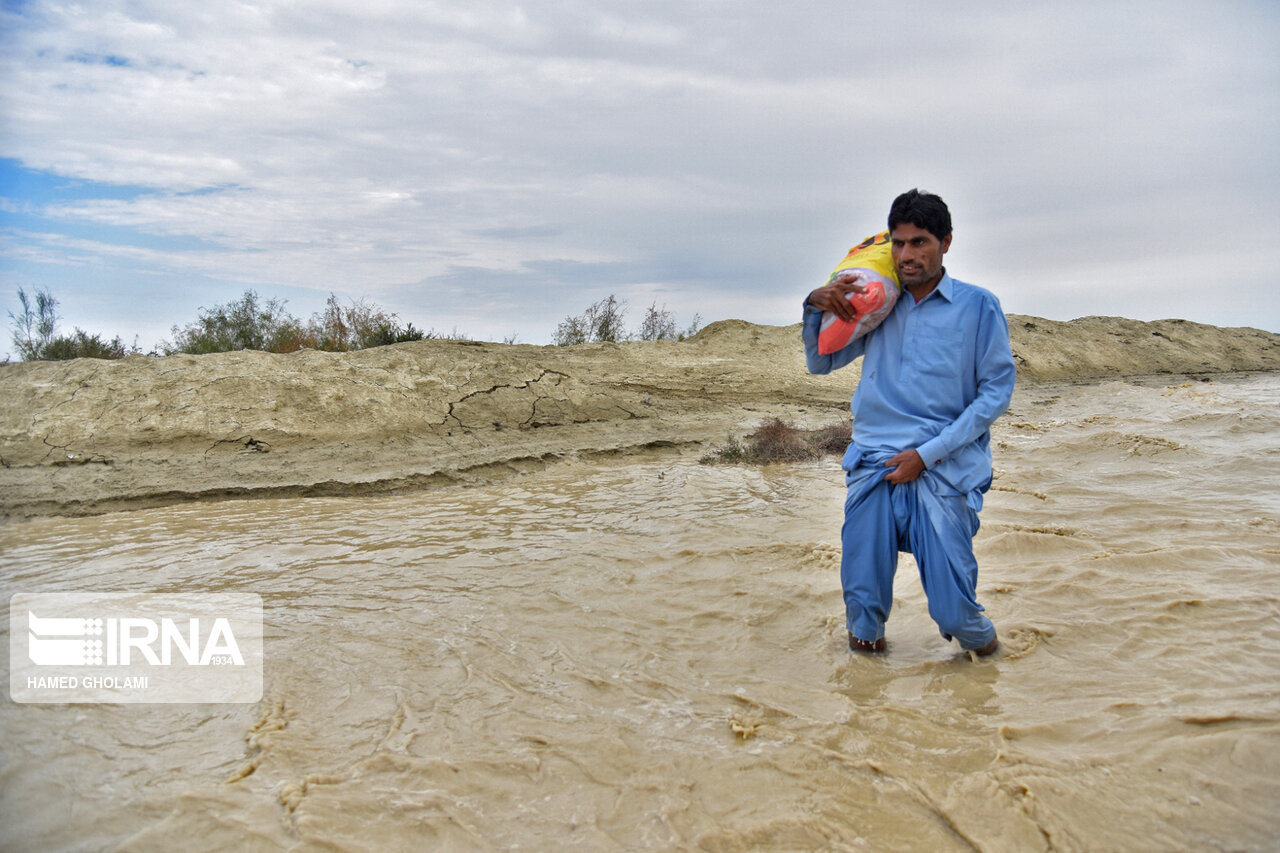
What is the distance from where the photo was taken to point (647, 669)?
3.18m

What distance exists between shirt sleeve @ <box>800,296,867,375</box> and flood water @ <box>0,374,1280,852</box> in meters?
1.25

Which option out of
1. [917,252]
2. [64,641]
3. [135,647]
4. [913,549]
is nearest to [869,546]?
[913,549]

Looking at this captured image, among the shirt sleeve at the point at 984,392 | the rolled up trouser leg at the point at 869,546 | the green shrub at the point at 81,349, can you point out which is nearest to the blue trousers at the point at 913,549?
the rolled up trouser leg at the point at 869,546

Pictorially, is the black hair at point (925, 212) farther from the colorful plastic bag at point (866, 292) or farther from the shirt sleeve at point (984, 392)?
the shirt sleeve at point (984, 392)

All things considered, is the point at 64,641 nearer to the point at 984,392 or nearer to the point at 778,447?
the point at 984,392

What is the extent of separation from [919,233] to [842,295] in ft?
1.17

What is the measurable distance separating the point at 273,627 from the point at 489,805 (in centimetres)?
195

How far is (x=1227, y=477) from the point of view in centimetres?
619

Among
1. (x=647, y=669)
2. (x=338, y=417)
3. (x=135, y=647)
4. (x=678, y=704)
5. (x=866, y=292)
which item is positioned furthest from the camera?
(x=338, y=417)

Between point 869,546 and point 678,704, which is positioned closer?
point 678,704

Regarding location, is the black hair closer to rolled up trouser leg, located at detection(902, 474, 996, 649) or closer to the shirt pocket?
the shirt pocket

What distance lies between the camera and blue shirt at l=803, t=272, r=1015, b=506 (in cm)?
285

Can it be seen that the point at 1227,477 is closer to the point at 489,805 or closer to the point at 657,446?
the point at 657,446

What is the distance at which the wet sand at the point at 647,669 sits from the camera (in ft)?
6.99
